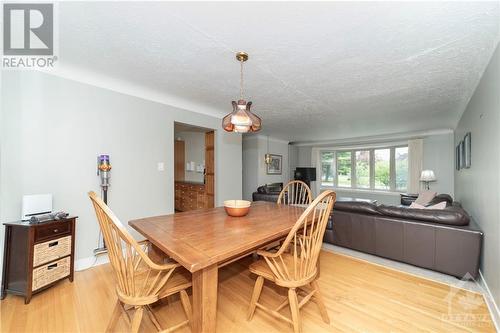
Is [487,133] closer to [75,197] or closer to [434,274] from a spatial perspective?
[434,274]

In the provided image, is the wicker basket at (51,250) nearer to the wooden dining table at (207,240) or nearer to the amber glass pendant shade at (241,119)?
the wooden dining table at (207,240)

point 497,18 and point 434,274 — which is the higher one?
point 497,18

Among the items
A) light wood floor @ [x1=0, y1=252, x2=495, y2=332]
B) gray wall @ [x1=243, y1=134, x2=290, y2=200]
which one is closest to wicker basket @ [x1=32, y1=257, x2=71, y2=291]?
light wood floor @ [x1=0, y1=252, x2=495, y2=332]

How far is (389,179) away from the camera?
6.15 m

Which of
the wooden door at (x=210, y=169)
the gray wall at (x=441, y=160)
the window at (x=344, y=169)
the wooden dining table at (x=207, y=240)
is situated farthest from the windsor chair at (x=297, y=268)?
the window at (x=344, y=169)

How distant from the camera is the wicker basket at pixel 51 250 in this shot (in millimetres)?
1833

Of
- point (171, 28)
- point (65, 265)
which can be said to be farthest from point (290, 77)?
point (65, 265)

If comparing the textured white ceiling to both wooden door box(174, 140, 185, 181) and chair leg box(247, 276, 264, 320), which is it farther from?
wooden door box(174, 140, 185, 181)

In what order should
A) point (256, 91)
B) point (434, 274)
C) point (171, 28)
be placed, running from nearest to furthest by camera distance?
point (171, 28) < point (434, 274) < point (256, 91)

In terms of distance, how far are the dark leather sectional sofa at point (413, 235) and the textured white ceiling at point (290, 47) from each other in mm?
1515

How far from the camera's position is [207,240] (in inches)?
51.1

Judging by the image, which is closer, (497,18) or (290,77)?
(497,18)

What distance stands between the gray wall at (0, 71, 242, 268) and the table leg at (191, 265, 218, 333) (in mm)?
1975

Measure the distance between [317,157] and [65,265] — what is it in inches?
Result: 270
